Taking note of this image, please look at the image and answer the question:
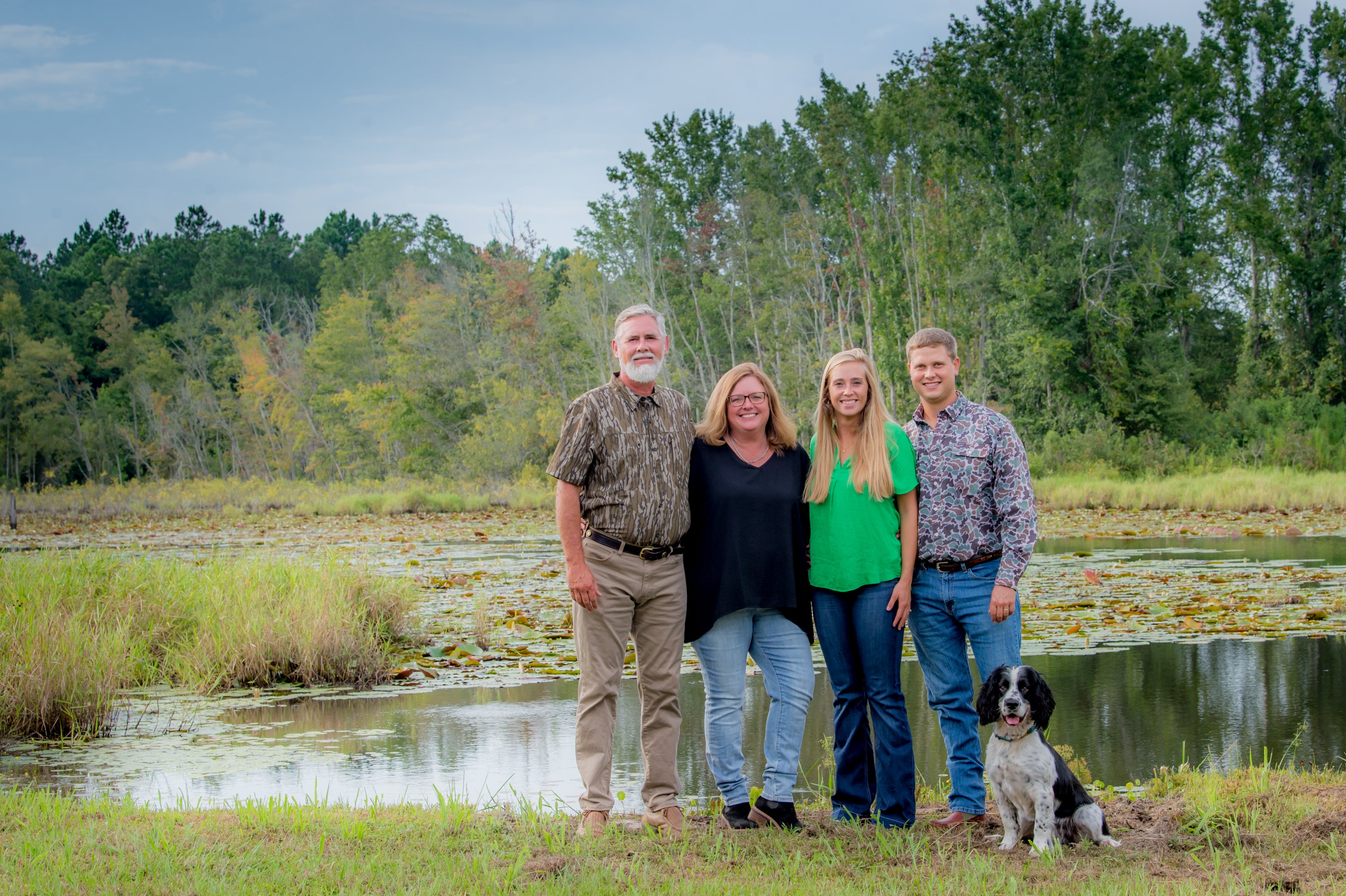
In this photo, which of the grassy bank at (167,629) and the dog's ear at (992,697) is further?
the grassy bank at (167,629)

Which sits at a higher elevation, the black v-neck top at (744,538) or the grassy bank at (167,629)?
the black v-neck top at (744,538)

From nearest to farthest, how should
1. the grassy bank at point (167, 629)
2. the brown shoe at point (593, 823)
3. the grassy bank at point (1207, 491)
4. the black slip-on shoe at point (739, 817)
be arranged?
the brown shoe at point (593, 823), the black slip-on shoe at point (739, 817), the grassy bank at point (167, 629), the grassy bank at point (1207, 491)

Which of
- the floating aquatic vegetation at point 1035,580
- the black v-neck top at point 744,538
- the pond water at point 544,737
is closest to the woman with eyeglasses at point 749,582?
the black v-neck top at point 744,538

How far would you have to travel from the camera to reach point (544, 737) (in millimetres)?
7188

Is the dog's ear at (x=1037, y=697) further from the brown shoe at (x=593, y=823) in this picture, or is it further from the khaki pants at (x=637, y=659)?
the brown shoe at (x=593, y=823)

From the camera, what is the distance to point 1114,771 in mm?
6195

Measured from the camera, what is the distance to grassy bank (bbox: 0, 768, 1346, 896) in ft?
12.2

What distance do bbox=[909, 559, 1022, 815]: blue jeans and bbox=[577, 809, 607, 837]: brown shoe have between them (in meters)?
1.45

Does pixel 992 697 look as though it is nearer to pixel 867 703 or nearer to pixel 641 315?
pixel 867 703

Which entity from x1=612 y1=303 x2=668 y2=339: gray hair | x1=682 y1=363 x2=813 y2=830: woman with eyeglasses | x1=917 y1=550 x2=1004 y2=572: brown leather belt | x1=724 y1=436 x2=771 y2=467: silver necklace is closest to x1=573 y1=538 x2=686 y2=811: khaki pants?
x1=682 y1=363 x2=813 y2=830: woman with eyeglasses

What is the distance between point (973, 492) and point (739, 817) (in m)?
1.67

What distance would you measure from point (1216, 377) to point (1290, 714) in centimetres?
3321

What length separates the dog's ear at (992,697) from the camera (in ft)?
13.6

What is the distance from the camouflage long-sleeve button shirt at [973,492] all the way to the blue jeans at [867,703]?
0.31 m
